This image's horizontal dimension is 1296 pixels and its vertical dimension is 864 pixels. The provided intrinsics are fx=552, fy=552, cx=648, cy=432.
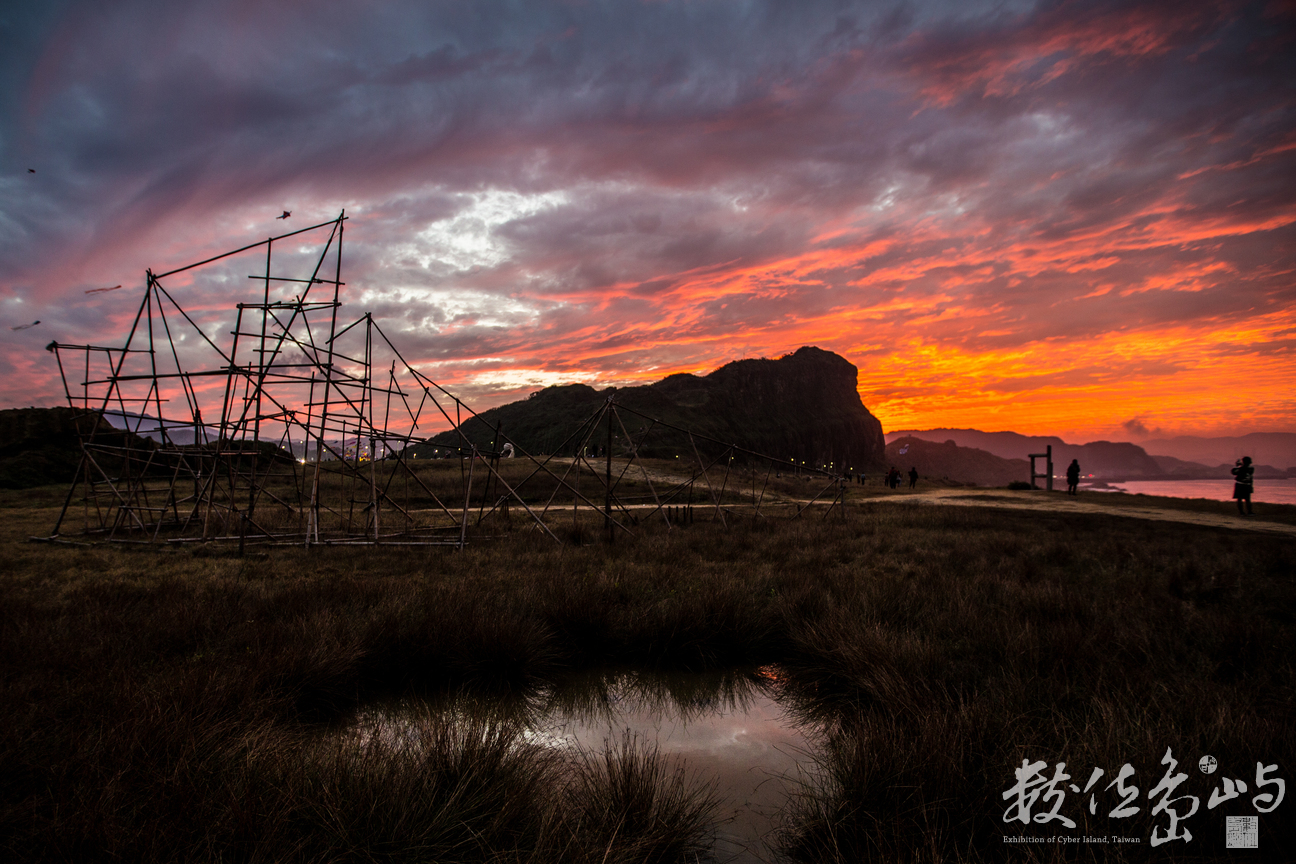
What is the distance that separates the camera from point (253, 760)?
3.44 meters

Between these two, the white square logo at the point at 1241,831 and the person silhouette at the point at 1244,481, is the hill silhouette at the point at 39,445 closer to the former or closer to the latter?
the white square logo at the point at 1241,831

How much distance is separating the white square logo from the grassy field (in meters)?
0.05

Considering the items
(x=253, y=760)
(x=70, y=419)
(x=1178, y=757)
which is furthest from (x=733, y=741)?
(x=70, y=419)

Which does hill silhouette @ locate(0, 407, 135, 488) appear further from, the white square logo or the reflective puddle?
the white square logo

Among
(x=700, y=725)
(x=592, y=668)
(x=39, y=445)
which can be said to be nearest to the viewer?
(x=700, y=725)

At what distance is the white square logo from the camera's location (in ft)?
9.02

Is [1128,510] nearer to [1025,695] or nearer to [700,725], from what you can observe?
[1025,695]

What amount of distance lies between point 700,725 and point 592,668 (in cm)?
174

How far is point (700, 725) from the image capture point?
5250 mm

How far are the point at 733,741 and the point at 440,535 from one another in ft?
39.1

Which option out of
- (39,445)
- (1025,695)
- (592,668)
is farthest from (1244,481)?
(39,445)

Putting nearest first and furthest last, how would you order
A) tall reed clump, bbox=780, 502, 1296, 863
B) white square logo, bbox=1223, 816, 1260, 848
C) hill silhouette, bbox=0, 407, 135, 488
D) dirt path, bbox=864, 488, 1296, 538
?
white square logo, bbox=1223, 816, 1260, 848, tall reed clump, bbox=780, 502, 1296, 863, dirt path, bbox=864, 488, 1296, 538, hill silhouette, bbox=0, 407, 135, 488

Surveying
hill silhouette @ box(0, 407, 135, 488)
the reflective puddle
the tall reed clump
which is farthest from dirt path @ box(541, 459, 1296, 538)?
hill silhouette @ box(0, 407, 135, 488)

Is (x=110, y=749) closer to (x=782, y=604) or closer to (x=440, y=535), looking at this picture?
(x=782, y=604)
